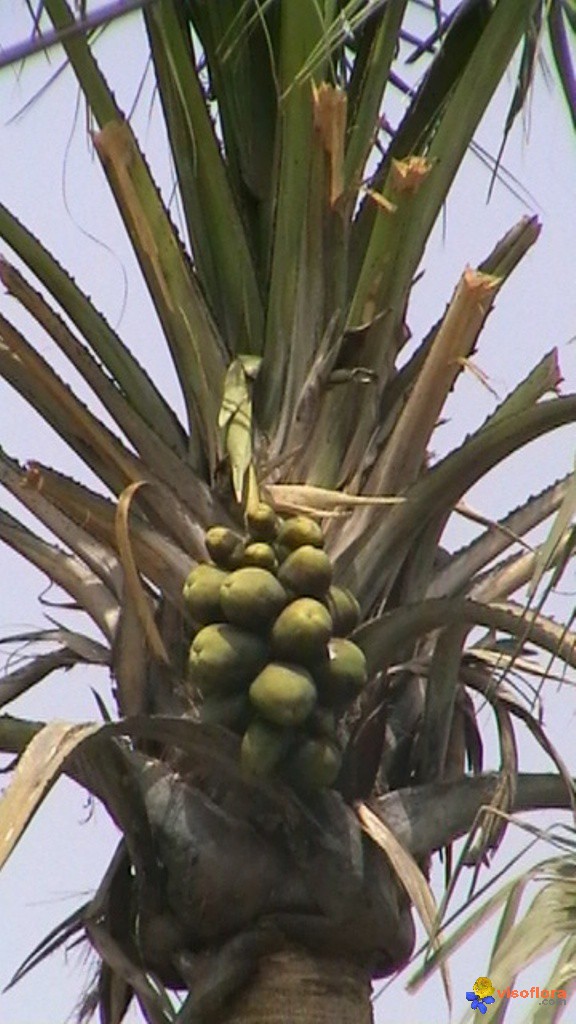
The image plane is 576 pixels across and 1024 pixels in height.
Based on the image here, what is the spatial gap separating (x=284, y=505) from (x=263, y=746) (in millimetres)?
451

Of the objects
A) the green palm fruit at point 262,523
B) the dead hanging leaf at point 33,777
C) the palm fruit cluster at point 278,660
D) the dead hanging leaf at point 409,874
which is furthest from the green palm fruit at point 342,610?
the dead hanging leaf at point 33,777

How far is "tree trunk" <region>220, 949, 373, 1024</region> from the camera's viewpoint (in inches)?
134

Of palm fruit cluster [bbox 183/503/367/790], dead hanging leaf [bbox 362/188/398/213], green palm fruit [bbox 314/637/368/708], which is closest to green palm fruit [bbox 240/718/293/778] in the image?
palm fruit cluster [bbox 183/503/367/790]

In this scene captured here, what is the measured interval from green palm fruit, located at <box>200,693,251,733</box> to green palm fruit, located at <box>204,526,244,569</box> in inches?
9.4

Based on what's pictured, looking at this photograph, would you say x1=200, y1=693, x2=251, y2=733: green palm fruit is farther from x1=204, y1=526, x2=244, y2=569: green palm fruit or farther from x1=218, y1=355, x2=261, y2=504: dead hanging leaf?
x1=218, y1=355, x2=261, y2=504: dead hanging leaf

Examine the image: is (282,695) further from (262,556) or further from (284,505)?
(284,505)

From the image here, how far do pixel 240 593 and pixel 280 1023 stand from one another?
71 cm

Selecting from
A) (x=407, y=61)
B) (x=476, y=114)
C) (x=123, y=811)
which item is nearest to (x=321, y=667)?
(x=123, y=811)

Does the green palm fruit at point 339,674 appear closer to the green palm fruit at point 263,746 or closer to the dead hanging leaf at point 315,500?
the green palm fruit at point 263,746

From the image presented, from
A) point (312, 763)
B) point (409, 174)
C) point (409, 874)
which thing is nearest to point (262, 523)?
point (312, 763)

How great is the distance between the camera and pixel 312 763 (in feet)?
11.0

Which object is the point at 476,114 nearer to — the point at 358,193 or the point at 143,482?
the point at 358,193

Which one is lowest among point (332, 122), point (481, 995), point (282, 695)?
point (481, 995)

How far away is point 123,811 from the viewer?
3.48 m
